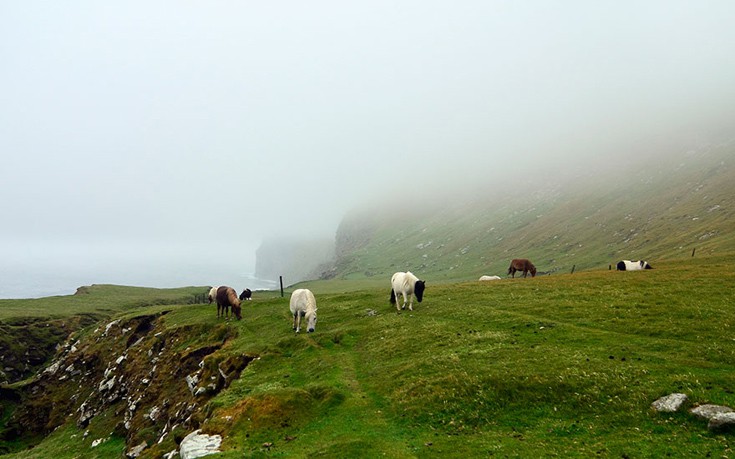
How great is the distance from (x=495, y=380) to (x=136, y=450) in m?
28.7

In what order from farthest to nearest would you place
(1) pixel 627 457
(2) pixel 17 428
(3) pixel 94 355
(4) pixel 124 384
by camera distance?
(3) pixel 94 355, (2) pixel 17 428, (4) pixel 124 384, (1) pixel 627 457

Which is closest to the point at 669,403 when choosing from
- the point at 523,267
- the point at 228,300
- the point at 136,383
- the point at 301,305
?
the point at 301,305

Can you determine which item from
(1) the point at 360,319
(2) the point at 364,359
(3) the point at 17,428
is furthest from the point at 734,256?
(3) the point at 17,428

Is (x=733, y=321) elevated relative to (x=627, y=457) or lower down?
elevated

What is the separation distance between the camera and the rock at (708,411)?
1608 cm

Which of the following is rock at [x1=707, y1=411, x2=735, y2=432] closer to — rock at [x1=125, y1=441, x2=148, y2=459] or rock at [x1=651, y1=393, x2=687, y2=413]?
rock at [x1=651, y1=393, x2=687, y2=413]

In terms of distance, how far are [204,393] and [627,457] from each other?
29.9 meters

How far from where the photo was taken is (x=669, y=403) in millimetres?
17453

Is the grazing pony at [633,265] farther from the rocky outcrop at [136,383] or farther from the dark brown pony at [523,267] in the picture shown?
the rocky outcrop at [136,383]

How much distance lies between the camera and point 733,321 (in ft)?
84.4

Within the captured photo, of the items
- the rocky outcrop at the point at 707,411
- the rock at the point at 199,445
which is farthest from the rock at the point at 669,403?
the rock at the point at 199,445

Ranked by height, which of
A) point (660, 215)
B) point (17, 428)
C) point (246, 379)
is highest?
point (660, 215)

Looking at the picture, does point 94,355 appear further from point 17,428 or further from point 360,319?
point 360,319

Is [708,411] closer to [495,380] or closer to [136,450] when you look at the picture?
[495,380]
